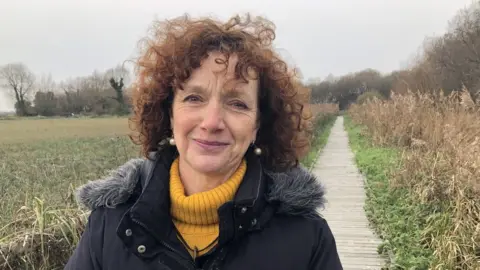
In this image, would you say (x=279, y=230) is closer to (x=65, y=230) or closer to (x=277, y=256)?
(x=277, y=256)

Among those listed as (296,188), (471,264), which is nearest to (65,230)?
(296,188)

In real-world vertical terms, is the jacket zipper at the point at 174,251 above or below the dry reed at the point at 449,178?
above

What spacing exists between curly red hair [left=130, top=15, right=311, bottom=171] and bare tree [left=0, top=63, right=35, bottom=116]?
272ft

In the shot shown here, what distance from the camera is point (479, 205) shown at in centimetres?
568

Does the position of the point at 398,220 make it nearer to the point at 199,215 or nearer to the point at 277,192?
the point at 277,192

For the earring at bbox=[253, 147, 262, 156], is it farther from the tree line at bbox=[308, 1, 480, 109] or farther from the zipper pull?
the tree line at bbox=[308, 1, 480, 109]

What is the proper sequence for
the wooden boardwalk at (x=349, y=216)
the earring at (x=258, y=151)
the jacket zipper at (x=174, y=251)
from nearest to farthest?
1. the jacket zipper at (x=174, y=251)
2. the earring at (x=258, y=151)
3. the wooden boardwalk at (x=349, y=216)

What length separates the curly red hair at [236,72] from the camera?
1.67 m

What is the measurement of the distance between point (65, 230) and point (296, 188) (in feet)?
10.2

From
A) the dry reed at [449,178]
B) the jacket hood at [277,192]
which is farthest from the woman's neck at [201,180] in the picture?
the dry reed at [449,178]

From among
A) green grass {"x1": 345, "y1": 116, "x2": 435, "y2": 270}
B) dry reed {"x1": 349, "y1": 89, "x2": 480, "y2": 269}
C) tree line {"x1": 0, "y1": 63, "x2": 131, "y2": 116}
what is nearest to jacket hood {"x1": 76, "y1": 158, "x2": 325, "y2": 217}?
dry reed {"x1": 349, "y1": 89, "x2": 480, "y2": 269}

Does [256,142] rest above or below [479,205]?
above

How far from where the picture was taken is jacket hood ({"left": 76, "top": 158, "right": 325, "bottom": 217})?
1.66 metres

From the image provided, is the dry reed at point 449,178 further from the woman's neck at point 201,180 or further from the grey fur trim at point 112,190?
the grey fur trim at point 112,190
